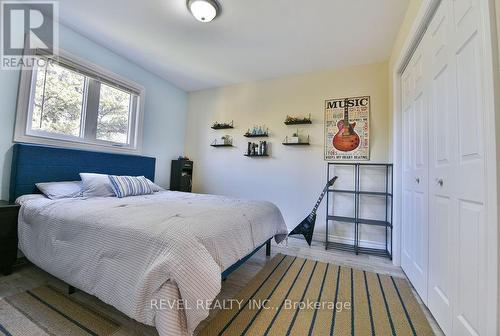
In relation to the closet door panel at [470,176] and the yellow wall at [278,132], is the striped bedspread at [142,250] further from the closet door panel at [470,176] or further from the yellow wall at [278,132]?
the yellow wall at [278,132]

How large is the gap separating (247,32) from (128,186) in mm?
2369

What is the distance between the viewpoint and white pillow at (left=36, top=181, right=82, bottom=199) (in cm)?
214

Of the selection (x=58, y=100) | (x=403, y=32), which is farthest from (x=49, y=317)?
(x=403, y=32)

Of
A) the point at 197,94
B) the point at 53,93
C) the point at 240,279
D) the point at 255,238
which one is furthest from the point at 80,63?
the point at 240,279

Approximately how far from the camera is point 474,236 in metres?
1.03

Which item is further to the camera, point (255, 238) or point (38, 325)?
point (255, 238)

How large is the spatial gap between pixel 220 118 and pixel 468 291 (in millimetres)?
3809

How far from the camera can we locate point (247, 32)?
2.53 metres

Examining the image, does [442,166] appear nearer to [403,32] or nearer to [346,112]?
[403,32]

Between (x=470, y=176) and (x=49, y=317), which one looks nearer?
(x=470, y=176)

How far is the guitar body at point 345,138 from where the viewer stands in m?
3.13

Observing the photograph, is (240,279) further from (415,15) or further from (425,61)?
(415,15)

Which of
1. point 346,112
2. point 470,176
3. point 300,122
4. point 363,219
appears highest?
point 346,112

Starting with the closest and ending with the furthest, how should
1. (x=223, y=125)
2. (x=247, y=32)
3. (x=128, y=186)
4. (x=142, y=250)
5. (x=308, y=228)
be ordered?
(x=142, y=250), (x=247, y=32), (x=128, y=186), (x=308, y=228), (x=223, y=125)
